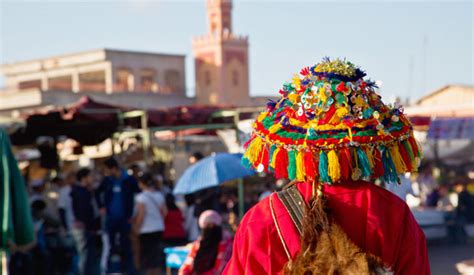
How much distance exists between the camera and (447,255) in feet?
51.3

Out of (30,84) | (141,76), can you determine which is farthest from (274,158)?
(30,84)

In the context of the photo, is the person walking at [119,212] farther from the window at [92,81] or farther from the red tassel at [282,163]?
the window at [92,81]

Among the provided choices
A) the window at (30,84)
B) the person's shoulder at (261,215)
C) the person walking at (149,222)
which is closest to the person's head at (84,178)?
the person walking at (149,222)

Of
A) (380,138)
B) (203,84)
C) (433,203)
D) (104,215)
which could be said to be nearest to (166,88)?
(203,84)

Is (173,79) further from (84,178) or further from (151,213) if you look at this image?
(151,213)

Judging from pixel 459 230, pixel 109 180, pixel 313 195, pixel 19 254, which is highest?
pixel 313 195

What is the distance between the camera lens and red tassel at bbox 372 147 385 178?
3541 millimetres

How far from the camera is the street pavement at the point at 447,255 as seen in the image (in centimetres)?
1343

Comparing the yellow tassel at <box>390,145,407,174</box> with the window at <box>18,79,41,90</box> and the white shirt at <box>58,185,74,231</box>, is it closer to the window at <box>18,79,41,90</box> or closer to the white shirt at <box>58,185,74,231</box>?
the white shirt at <box>58,185,74,231</box>

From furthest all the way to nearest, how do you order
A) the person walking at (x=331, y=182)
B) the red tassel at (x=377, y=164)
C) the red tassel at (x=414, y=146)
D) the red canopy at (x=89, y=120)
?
the red canopy at (x=89, y=120), the red tassel at (x=414, y=146), the red tassel at (x=377, y=164), the person walking at (x=331, y=182)

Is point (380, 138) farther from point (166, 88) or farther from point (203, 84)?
point (203, 84)

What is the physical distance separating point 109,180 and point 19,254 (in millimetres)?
1469

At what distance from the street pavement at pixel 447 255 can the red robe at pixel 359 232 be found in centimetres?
983

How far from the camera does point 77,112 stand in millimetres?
15180
